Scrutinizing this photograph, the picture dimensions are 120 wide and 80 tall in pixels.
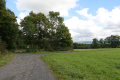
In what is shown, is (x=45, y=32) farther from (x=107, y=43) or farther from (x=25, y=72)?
(x=107, y=43)

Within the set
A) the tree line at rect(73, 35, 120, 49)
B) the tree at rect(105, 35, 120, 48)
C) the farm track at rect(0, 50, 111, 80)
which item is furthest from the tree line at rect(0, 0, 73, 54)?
the tree at rect(105, 35, 120, 48)

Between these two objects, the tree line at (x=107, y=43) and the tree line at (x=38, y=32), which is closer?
the tree line at (x=38, y=32)

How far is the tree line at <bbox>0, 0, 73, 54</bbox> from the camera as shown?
878 inches

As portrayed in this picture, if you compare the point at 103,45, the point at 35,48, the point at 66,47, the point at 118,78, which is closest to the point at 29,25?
the point at 35,48

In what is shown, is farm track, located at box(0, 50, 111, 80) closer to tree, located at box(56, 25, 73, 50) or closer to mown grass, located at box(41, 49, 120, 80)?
mown grass, located at box(41, 49, 120, 80)

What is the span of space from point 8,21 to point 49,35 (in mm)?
13066

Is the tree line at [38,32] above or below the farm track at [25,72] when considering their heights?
above

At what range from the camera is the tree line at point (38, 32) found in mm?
22303

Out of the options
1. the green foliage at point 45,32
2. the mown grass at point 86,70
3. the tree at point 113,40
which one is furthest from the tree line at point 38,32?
the tree at point 113,40

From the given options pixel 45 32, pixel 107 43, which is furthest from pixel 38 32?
pixel 107 43

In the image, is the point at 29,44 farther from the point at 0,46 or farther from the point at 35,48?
the point at 0,46

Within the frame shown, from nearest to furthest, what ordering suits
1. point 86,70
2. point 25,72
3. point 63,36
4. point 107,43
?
point 25,72 < point 86,70 < point 63,36 < point 107,43

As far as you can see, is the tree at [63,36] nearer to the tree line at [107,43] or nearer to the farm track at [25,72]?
the farm track at [25,72]

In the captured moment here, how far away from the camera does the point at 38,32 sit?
27344 millimetres
